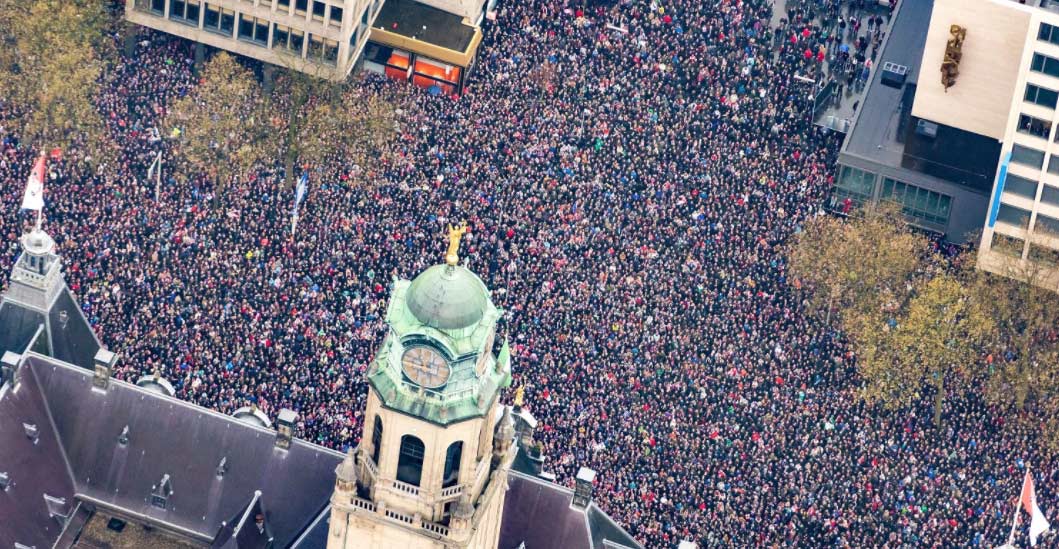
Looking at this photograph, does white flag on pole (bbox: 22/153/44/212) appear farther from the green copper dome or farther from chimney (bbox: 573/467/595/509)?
the green copper dome

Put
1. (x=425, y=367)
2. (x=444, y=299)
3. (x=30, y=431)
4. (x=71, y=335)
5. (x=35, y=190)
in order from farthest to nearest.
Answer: (x=35, y=190)
(x=71, y=335)
(x=30, y=431)
(x=425, y=367)
(x=444, y=299)

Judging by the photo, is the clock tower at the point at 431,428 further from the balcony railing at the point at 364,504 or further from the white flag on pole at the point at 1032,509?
the white flag on pole at the point at 1032,509

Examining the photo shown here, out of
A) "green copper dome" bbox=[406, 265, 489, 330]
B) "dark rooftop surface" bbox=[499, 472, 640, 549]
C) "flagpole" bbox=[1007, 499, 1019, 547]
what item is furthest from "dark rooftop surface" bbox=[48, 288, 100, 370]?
"flagpole" bbox=[1007, 499, 1019, 547]

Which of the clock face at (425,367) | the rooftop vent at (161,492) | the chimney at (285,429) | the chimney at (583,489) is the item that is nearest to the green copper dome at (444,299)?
the clock face at (425,367)

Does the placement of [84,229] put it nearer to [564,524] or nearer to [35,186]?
[35,186]

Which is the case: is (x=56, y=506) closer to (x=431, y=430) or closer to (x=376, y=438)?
(x=376, y=438)

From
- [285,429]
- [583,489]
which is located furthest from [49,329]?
[583,489]
